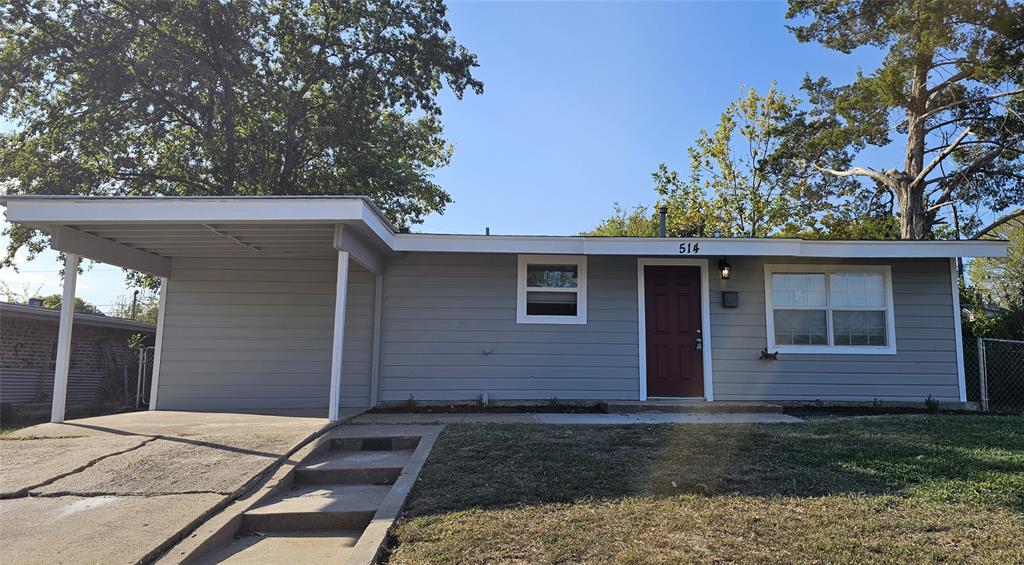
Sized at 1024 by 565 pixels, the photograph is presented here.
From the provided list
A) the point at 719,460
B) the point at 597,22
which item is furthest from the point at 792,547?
the point at 597,22

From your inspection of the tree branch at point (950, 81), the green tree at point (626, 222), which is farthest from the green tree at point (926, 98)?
the green tree at point (626, 222)

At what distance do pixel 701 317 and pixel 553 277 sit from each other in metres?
2.08

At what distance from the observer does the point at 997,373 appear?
325 inches

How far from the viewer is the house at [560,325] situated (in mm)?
7805

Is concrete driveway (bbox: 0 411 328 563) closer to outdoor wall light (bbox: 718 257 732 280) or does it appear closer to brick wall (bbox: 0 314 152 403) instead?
outdoor wall light (bbox: 718 257 732 280)

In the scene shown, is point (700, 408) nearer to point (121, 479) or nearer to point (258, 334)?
point (258, 334)

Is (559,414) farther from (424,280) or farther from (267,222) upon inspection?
(267,222)

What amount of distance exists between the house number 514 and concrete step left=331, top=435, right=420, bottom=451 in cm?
414

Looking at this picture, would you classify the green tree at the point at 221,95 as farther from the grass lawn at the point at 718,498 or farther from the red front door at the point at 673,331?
the grass lawn at the point at 718,498

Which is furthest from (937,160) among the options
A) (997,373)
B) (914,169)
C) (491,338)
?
(491,338)

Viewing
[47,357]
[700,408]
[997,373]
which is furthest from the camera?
[47,357]

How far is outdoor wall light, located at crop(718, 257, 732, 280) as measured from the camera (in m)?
7.83

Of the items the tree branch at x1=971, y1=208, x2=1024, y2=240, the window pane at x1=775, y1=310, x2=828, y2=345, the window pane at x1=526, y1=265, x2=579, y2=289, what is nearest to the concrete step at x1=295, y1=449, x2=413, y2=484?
the window pane at x1=526, y1=265, x2=579, y2=289

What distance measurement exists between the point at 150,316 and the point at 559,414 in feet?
81.6
